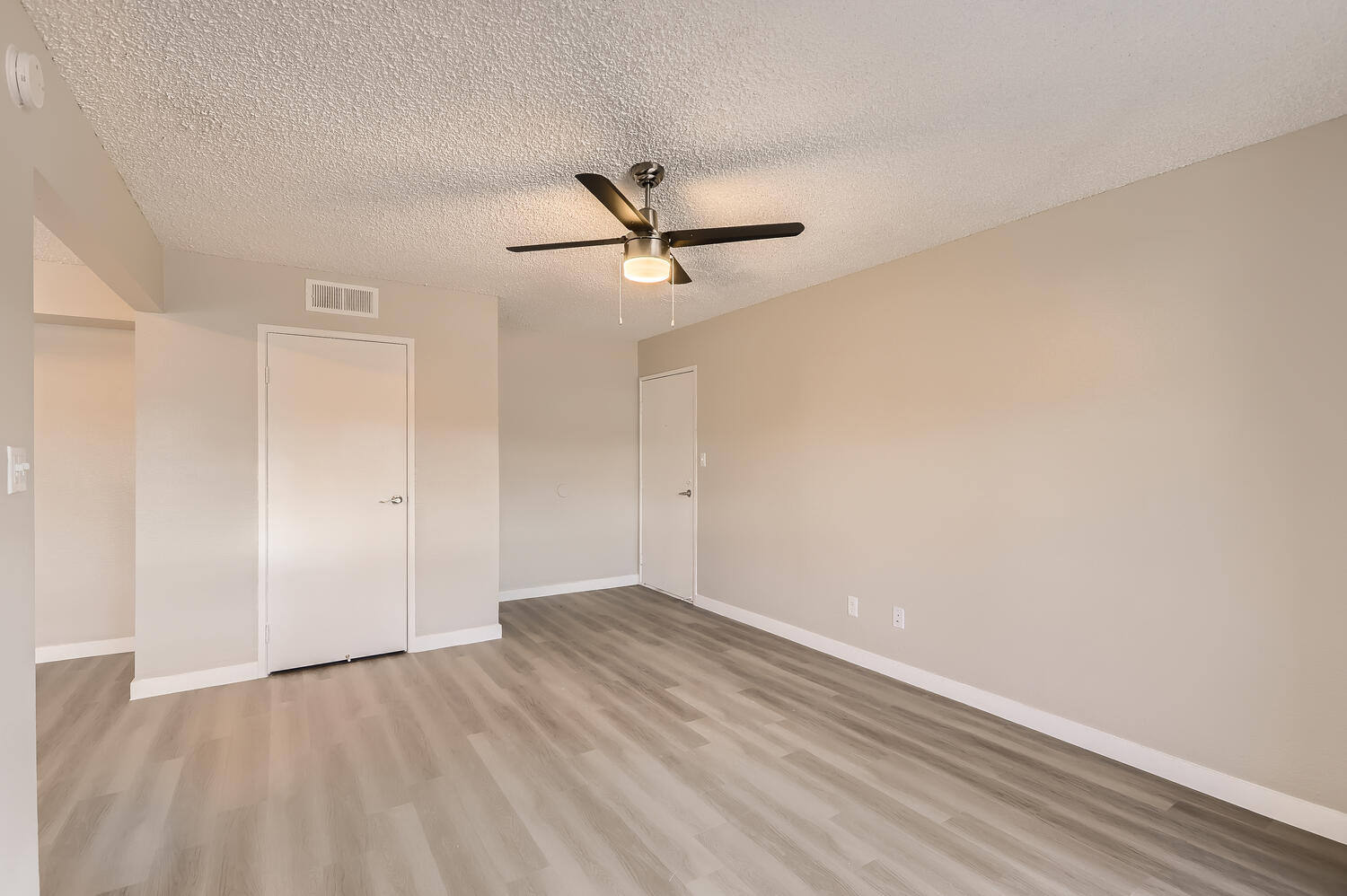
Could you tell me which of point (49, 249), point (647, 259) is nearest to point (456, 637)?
point (647, 259)

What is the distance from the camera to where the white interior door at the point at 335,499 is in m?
3.63

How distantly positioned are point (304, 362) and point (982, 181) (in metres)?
Answer: 3.89

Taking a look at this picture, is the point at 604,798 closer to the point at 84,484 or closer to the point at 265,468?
the point at 265,468

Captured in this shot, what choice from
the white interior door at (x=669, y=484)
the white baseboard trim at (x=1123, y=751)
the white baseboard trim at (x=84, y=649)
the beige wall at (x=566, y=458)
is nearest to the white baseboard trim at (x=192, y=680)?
the white baseboard trim at (x=84, y=649)

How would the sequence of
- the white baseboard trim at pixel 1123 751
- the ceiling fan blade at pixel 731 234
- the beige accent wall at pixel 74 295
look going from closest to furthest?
the white baseboard trim at pixel 1123 751 → the ceiling fan blade at pixel 731 234 → the beige accent wall at pixel 74 295

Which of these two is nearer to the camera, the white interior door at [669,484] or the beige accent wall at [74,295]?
the beige accent wall at [74,295]

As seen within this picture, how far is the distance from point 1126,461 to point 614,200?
7.94ft

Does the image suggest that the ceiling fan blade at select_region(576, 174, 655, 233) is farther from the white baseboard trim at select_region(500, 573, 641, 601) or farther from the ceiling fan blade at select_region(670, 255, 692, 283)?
the white baseboard trim at select_region(500, 573, 641, 601)

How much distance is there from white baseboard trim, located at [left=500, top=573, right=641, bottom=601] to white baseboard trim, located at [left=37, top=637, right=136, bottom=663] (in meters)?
2.58

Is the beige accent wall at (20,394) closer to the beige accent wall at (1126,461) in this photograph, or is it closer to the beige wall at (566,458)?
the beige accent wall at (1126,461)

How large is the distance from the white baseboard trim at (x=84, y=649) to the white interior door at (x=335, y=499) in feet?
4.48

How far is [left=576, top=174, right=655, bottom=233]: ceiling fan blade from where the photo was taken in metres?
1.98

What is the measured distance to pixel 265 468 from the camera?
358cm

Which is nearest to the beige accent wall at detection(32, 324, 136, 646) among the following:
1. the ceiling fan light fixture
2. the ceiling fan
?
the ceiling fan
